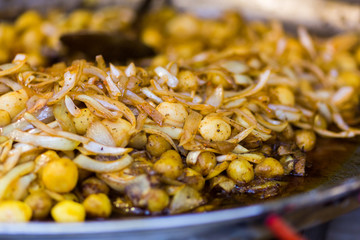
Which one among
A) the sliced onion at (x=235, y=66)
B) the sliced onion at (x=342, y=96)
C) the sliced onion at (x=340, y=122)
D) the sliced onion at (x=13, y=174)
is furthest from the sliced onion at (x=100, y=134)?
the sliced onion at (x=342, y=96)

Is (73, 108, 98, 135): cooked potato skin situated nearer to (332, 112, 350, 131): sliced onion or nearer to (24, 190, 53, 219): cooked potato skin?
(24, 190, 53, 219): cooked potato skin

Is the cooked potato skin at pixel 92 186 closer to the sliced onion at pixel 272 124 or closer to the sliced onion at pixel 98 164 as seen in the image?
the sliced onion at pixel 98 164

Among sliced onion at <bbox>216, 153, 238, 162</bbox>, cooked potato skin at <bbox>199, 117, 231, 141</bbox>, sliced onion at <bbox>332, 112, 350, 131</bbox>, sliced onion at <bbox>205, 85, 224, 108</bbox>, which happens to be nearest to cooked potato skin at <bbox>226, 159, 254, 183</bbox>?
sliced onion at <bbox>216, 153, 238, 162</bbox>

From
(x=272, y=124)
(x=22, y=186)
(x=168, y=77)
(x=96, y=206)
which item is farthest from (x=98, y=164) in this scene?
(x=272, y=124)

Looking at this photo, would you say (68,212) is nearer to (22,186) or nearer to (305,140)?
(22,186)

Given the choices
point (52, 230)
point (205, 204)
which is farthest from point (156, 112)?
point (52, 230)

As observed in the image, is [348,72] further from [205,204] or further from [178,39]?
[205,204]

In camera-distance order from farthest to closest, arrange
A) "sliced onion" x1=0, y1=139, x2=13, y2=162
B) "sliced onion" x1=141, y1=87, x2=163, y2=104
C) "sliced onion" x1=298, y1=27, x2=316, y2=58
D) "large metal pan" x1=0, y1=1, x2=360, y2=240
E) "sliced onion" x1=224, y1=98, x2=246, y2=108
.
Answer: "sliced onion" x1=298, y1=27, x2=316, y2=58, "sliced onion" x1=224, y1=98, x2=246, y2=108, "sliced onion" x1=141, y1=87, x2=163, y2=104, "sliced onion" x1=0, y1=139, x2=13, y2=162, "large metal pan" x1=0, y1=1, x2=360, y2=240
